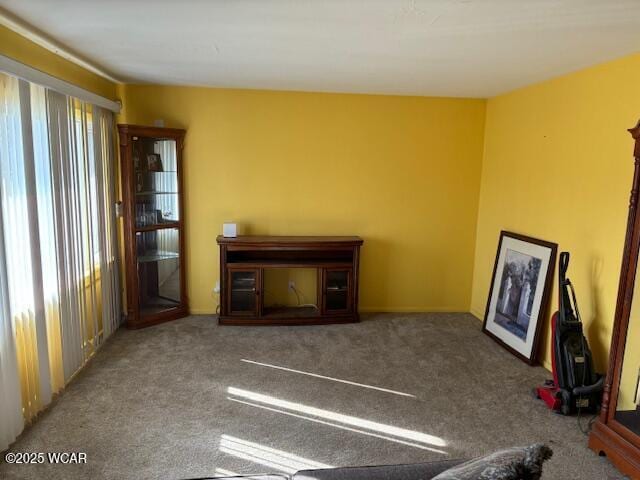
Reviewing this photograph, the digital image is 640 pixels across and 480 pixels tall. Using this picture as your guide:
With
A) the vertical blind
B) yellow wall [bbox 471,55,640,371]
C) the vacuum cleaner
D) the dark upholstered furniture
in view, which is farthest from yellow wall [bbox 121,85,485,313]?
the dark upholstered furniture

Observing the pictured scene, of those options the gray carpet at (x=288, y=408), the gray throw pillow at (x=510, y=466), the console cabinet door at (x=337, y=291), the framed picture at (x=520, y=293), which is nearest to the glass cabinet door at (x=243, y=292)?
the gray carpet at (x=288, y=408)

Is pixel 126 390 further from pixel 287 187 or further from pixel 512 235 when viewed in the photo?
pixel 512 235

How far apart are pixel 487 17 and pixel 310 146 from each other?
8.52ft

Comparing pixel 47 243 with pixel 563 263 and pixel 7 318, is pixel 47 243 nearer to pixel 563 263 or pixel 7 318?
pixel 7 318

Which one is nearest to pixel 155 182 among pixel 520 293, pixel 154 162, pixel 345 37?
pixel 154 162

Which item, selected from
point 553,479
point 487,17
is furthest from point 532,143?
point 553,479

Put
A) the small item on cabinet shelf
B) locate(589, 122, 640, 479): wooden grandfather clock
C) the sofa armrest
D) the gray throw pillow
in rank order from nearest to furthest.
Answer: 1. the gray throw pillow
2. the sofa armrest
3. locate(589, 122, 640, 479): wooden grandfather clock
4. the small item on cabinet shelf

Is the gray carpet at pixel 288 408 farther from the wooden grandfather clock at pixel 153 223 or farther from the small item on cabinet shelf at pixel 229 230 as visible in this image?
the small item on cabinet shelf at pixel 229 230

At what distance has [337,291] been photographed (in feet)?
14.9

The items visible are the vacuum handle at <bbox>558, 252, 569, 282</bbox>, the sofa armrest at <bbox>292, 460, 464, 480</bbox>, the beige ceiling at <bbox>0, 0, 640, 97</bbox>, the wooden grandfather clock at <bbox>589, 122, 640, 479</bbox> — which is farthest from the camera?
the vacuum handle at <bbox>558, 252, 569, 282</bbox>

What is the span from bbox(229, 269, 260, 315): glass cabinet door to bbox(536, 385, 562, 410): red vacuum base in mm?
2606

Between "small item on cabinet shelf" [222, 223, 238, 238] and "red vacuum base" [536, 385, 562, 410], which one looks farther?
"small item on cabinet shelf" [222, 223, 238, 238]

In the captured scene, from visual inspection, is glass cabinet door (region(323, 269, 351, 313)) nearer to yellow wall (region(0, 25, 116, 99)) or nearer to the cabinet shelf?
the cabinet shelf

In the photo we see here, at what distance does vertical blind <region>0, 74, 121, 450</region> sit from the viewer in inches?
94.2
